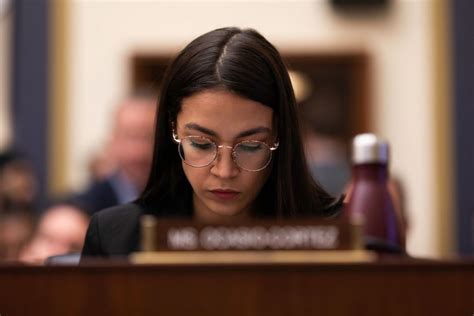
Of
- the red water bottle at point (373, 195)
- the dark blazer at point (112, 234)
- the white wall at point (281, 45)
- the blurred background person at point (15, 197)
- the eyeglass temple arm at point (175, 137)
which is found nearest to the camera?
the red water bottle at point (373, 195)

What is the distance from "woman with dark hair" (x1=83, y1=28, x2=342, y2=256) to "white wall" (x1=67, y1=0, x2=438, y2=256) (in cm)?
353

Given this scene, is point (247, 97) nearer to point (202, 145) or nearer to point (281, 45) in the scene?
point (202, 145)

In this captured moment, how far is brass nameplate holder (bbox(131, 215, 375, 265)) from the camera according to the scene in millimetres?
924

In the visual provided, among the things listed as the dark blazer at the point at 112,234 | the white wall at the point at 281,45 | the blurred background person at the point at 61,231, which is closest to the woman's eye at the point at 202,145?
the dark blazer at the point at 112,234

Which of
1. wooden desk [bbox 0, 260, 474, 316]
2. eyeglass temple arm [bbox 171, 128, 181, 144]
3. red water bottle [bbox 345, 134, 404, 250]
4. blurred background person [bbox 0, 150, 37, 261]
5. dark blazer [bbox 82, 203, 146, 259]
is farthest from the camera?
blurred background person [bbox 0, 150, 37, 261]

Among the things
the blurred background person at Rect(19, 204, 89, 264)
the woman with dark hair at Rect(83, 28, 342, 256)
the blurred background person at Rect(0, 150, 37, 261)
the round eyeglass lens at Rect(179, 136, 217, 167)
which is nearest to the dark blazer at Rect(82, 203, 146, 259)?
the woman with dark hair at Rect(83, 28, 342, 256)

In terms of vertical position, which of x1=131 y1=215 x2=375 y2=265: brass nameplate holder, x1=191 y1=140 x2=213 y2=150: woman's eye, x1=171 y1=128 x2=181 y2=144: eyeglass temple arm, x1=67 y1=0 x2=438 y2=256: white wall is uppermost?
x1=67 y1=0 x2=438 y2=256: white wall

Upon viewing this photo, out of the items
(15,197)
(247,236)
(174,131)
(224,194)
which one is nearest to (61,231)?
(15,197)

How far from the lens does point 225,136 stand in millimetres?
1312

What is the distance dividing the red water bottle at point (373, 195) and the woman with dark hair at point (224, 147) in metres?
0.18

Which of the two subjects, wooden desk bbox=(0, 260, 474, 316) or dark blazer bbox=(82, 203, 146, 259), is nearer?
wooden desk bbox=(0, 260, 474, 316)

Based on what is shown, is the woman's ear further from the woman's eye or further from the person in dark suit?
the person in dark suit

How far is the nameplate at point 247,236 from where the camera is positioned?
3.05 feet

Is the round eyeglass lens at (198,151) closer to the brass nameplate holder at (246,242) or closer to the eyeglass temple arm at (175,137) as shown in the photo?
the eyeglass temple arm at (175,137)
